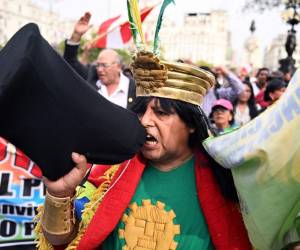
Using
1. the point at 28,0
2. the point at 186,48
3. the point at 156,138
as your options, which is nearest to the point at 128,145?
the point at 156,138

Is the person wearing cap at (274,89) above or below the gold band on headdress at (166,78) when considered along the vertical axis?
below

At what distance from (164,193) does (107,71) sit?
3906 millimetres

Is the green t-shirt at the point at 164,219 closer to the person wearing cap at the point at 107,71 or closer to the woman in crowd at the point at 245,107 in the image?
the person wearing cap at the point at 107,71

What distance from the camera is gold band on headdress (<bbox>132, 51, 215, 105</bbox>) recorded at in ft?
5.97

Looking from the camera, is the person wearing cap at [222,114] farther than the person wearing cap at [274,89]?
No

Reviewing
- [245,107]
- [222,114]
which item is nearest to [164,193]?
[222,114]

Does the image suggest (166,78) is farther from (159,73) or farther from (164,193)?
(164,193)

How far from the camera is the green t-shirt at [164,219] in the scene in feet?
6.01

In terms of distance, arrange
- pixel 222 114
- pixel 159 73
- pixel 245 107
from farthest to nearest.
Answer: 1. pixel 245 107
2. pixel 222 114
3. pixel 159 73

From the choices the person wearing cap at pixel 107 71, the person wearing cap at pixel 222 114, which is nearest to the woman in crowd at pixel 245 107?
the person wearing cap at pixel 222 114

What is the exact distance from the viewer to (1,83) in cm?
132

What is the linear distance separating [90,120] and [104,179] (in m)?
0.57

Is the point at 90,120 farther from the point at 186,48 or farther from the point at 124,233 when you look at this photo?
the point at 186,48

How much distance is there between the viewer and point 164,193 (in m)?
1.90
